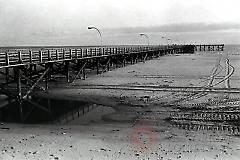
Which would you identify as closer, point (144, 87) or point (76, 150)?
point (76, 150)

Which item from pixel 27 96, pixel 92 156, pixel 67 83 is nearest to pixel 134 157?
pixel 92 156

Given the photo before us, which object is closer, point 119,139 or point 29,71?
point 119,139

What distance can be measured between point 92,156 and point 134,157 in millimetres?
1260

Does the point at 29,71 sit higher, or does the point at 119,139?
the point at 29,71

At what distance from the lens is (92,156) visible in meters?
9.88

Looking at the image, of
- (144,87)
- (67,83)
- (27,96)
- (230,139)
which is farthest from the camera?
(67,83)

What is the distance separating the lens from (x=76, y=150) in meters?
10.4

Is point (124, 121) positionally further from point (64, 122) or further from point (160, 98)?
point (160, 98)

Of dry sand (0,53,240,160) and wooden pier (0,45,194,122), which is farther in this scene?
wooden pier (0,45,194,122)

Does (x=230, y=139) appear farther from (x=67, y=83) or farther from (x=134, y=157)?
(x=67, y=83)

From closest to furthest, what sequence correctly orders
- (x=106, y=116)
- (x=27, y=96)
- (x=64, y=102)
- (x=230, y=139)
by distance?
(x=230, y=139)
(x=106, y=116)
(x=64, y=102)
(x=27, y=96)

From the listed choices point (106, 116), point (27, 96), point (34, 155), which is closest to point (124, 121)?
point (106, 116)

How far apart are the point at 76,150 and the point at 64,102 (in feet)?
30.0

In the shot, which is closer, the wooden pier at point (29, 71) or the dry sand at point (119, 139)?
the dry sand at point (119, 139)
